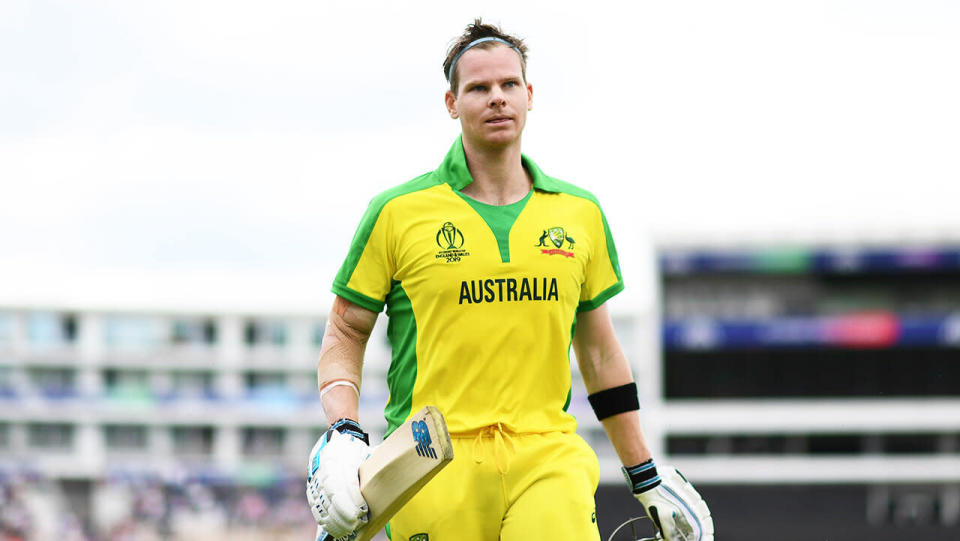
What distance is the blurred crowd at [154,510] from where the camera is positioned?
6506 cm

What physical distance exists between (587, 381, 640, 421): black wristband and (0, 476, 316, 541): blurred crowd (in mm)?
58240

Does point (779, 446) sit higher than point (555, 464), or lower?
lower

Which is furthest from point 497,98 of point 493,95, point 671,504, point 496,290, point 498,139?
point 671,504

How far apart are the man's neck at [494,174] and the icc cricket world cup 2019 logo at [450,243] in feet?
0.61

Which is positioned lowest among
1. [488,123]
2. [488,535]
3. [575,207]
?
[488,535]

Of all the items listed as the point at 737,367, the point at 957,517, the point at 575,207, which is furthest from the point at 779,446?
the point at 575,207

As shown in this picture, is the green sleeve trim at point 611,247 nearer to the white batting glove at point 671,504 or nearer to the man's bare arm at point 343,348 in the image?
the white batting glove at point 671,504

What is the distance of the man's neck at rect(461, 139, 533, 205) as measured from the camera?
4.42 metres

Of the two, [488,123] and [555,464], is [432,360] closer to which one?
[555,464]

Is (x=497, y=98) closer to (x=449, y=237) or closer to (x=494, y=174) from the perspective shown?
(x=494, y=174)

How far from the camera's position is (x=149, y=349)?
7956 centimetres

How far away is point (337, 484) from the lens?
153 inches

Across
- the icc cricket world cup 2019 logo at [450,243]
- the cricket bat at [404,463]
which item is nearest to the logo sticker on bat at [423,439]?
the cricket bat at [404,463]

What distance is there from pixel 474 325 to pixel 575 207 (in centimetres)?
62
